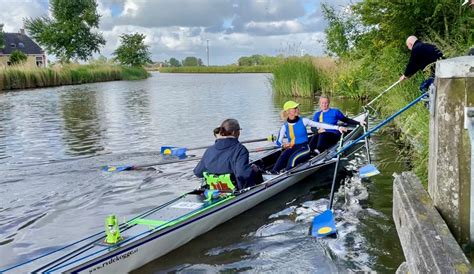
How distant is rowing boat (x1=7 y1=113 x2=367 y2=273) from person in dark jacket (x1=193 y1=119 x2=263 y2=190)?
0.22 m

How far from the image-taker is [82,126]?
52.9 feet

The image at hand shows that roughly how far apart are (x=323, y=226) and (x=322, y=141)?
153 inches

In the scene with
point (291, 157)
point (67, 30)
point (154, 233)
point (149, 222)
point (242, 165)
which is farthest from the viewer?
point (67, 30)

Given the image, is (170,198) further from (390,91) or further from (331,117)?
(390,91)

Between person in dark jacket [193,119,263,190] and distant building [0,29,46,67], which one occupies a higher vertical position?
distant building [0,29,46,67]

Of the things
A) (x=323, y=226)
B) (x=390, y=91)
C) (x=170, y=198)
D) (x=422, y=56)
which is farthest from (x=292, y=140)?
(x=390, y=91)

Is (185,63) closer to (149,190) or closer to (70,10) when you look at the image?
(70,10)

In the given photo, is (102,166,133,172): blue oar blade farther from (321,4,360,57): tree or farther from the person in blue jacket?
(321,4,360,57): tree

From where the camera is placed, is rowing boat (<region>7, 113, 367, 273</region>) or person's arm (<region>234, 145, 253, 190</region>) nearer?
rowing boat (<region>7, 113, 367, 273</region>)

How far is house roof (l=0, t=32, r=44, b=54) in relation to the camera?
65.8 m

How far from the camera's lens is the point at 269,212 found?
23.0ft

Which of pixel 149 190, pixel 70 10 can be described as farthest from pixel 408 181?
pixel 70 10

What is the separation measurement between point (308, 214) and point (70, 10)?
197 ft

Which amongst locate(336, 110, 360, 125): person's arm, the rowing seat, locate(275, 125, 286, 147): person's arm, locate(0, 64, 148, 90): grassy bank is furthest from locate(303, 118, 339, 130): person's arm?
locate(0, 64, 148, 90): grassy bank
